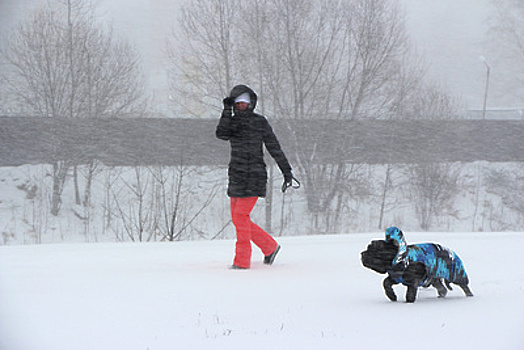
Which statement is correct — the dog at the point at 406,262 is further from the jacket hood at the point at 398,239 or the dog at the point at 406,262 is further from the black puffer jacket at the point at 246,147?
the black puffer jacket at the point at 246,147

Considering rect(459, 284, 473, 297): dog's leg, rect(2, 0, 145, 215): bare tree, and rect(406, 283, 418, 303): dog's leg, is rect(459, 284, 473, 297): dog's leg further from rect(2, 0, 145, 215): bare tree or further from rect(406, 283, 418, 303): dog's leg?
rect(2, 0, 145, 215): bare tree

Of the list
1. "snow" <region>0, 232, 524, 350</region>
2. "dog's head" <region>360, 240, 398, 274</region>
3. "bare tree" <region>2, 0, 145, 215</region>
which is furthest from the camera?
"bare tree" <region>2, 0, 145, 215</region>

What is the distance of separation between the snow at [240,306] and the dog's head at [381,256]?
0.61 feet

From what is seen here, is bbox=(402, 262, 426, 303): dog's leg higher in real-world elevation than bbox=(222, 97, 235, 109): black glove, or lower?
lower

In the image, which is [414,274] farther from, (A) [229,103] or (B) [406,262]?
(A) [229,103]

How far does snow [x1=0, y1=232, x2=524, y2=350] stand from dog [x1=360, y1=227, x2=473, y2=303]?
11 centimetres

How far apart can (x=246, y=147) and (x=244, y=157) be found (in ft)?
0.23

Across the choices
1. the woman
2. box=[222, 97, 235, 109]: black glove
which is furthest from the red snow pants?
box=[222, 97, 235, 109]: black glove

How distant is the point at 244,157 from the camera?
3.77 meters

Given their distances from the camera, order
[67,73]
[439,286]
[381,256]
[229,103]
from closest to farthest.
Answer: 1. [381,256]
2. [439,286]
3. [229,103]
4. [67,73]

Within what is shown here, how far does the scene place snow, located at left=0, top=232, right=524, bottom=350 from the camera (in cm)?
192

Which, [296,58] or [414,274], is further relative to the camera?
[296,58]

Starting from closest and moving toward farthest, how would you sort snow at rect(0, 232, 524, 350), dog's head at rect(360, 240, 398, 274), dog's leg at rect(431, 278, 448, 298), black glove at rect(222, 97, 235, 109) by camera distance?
snow at rect(0, 232, 524, 350) → dog's head at rect(360, 240, 398, 274) → dog's leg at rect(431, 278, 448, 298) → black glove at rect(222, 97, 235, 109)

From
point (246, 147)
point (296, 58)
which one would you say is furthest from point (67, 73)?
point (246, 147)
